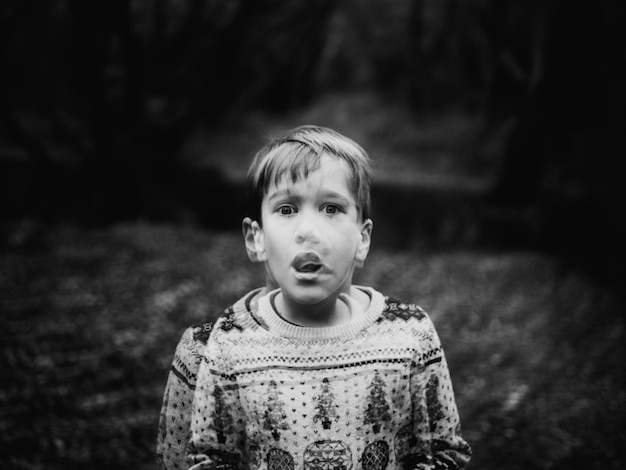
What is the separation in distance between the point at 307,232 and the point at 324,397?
461mm

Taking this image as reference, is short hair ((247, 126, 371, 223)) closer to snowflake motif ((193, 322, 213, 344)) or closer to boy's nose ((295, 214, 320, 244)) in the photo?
boy's nose ((295, 214, 320, 244))

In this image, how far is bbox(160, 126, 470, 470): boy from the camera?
5.36 feet

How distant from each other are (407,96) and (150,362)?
22.8 m

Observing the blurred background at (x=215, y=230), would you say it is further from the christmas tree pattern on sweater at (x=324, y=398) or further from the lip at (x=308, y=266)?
the christmas tree pattern on sweater at (x=324, y=398)

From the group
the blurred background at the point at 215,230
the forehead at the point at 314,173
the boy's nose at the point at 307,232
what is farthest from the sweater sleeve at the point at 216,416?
the blurred background at the point at 215,230

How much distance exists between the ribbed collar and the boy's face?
0.30 ft

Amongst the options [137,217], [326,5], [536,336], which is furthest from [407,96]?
[536,336]

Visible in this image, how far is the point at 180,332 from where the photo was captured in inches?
220

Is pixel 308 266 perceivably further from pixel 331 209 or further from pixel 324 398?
pixel 324 398

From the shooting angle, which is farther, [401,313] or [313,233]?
[401,313]

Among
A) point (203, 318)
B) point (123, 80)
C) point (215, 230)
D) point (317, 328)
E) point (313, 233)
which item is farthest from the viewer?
point (123, 80)

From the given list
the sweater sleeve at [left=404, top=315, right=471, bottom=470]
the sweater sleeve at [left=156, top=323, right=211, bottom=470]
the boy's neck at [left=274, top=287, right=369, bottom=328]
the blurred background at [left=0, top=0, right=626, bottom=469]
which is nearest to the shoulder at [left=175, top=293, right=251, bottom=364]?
the sweater sleeve at [left=156, top=323, right=211, bottom=470]

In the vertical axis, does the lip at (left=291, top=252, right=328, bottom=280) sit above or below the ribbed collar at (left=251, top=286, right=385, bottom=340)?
above

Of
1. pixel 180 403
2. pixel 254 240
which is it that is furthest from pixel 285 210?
pixel 180 403
